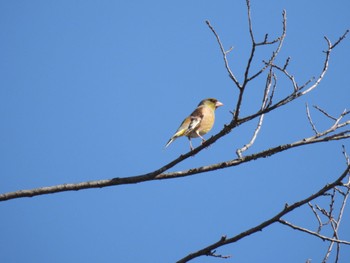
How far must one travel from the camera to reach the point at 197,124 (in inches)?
312

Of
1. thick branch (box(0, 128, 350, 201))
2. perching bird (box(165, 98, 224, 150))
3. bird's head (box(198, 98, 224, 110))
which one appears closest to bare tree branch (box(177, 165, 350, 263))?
thick branch (box(0, 128, 350, 201))

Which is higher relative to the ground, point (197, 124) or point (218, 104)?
point (218, 104)

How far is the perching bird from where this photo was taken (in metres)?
7.61

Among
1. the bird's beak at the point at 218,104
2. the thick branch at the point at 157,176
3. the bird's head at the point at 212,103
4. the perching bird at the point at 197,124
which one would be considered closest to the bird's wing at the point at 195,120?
the perching bird at the point at 197,124

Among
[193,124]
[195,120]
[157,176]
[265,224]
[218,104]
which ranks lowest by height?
[265,224]

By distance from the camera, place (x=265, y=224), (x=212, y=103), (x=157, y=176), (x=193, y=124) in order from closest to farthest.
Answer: (x=265, y=224) → (x=157, y=176) → (x=193, y=124) → (x=212, y=103)

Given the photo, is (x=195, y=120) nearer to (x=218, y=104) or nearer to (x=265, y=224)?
(x=218, y=104)

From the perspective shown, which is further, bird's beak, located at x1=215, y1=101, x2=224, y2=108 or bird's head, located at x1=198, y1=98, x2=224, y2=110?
bird's beak, located at x1=215, y1=101, x2=224, y2=108

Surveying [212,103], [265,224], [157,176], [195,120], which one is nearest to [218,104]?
[212,103]

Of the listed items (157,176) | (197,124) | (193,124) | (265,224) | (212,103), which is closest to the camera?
(265,224)

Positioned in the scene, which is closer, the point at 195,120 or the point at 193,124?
the point at 193,124

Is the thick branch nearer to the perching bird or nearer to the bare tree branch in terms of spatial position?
the bare tree branch

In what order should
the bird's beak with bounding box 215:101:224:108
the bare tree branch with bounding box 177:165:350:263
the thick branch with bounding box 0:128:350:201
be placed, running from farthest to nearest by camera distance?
the bird's beak with bounding box 215:101:224:108 → the thick branch with bounding box 0:128:350:201 → the bare tree branch with bounding box 177:165:350:263

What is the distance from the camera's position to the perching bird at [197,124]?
7613mm
